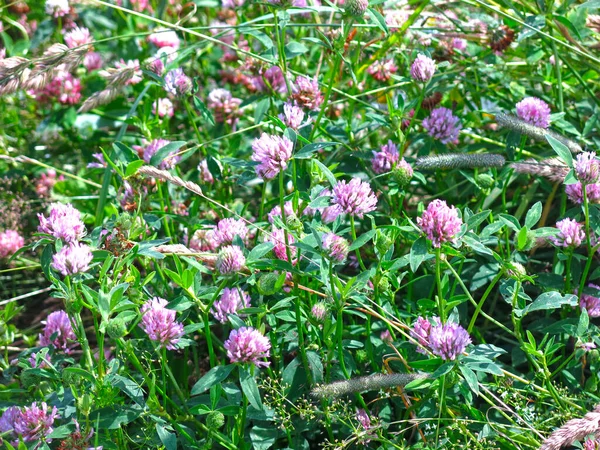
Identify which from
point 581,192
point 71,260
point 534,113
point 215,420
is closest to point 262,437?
point 215,420

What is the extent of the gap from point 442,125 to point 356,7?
0.50 m

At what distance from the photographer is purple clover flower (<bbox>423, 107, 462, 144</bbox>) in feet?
6.59

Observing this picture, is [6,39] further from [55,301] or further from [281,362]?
[281,362]

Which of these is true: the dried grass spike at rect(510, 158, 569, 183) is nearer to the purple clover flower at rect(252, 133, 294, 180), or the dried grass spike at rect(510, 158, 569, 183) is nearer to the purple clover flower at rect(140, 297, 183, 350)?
the purple clover flower at rect(252, 133, 294, 180)

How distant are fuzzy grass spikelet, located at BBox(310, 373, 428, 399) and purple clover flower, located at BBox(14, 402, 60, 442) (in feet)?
1.57

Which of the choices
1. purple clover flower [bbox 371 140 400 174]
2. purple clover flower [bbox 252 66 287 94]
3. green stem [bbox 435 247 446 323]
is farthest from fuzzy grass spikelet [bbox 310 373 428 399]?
purple clover flower [bbox 252 66 287 94]

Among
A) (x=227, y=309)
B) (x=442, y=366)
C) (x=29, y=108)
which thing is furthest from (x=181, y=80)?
(x=29, y=108)

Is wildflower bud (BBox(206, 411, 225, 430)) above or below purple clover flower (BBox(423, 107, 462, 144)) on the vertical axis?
below

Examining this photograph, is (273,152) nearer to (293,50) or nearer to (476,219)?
(476,219)

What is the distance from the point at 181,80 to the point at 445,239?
88 cm

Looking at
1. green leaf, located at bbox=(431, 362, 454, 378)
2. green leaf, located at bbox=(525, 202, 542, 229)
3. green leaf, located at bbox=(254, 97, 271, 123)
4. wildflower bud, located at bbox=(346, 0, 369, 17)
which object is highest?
wildflower bud, located at bbox=(346, 0, 369, 17)

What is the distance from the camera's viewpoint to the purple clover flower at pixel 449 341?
1354mm

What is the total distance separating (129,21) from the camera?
310 centimetres

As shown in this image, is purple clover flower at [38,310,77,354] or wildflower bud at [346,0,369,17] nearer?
wildflower bud at [346,0,369,17]
